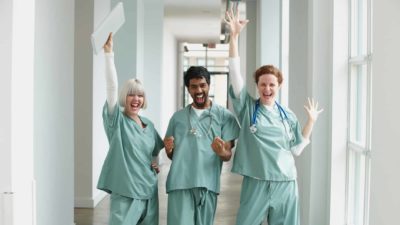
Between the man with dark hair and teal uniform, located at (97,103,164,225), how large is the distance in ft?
0.47

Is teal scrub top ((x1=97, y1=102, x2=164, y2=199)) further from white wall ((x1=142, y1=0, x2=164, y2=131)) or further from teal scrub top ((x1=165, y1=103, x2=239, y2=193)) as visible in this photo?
white wall ((x1=142, y1=0, x2=164, y2=131))

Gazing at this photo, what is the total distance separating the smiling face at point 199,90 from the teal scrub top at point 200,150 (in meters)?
0.06

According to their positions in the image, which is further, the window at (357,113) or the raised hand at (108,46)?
the raised hand at (108,46)

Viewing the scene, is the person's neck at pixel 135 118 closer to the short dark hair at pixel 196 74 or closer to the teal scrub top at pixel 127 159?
the teal scrub top at pixel 127 159

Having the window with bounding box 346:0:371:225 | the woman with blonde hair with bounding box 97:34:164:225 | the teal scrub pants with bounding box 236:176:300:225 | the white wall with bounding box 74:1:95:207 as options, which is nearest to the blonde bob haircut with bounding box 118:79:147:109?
the woman with blonde hair with bounding box 97:34:164:225

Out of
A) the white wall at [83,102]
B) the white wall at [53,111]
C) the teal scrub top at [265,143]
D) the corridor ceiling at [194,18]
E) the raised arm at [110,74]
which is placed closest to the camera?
the teal scrub top at [265,143]

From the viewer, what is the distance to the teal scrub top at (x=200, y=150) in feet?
9.15

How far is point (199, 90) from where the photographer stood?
2801 mm

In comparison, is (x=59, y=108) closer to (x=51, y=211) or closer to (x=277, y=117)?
(x=51, y=211)

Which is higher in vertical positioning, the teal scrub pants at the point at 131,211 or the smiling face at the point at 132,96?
the smiling face at the point at 132,96

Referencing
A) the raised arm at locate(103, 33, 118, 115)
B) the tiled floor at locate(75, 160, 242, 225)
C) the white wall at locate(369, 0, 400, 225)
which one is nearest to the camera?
the white wall at locate(369, 0, 400, 225)

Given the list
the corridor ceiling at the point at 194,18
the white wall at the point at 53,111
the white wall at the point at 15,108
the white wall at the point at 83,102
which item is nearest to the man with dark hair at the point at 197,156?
the white wall at the point at 53,111

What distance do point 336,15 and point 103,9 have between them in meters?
3.30

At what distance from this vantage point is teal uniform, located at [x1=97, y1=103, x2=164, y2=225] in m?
2.83
